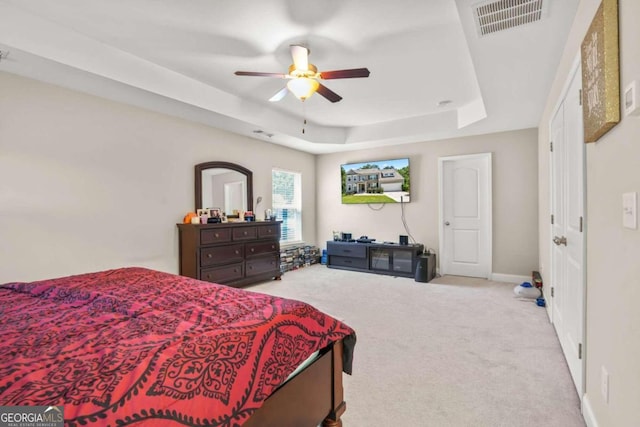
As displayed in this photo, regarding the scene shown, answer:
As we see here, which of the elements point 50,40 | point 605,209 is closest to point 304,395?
point 605,209

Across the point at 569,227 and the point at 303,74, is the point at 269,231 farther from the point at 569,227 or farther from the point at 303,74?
the point at 569,227

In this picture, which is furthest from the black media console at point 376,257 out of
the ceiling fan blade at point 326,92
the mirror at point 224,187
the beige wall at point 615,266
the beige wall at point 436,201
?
the beige wall at point 615,266

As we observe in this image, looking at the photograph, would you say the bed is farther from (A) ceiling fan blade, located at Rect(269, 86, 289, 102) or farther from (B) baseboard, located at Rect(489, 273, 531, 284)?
(B) baseboard, located at Rect(489, 273, 531, 284)

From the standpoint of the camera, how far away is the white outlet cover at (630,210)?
109 centimetres

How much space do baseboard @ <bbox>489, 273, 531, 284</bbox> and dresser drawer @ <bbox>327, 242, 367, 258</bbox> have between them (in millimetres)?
2122

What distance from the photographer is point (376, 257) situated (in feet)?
18.7

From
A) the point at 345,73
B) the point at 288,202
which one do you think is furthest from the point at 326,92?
the point at 288,202

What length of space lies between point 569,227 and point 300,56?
2.53m

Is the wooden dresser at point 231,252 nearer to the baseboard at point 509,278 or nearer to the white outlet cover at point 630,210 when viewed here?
the baseboard at point 509,278

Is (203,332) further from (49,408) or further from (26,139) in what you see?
(26,139)

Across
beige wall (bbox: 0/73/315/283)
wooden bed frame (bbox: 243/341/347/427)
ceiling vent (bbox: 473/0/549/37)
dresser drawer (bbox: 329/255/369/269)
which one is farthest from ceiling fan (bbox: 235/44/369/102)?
dresser drawer (bbox: 329/255/369/269)

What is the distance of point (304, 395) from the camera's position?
135cm

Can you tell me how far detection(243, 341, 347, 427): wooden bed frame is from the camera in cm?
118

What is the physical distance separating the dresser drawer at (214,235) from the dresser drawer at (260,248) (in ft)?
1.28
